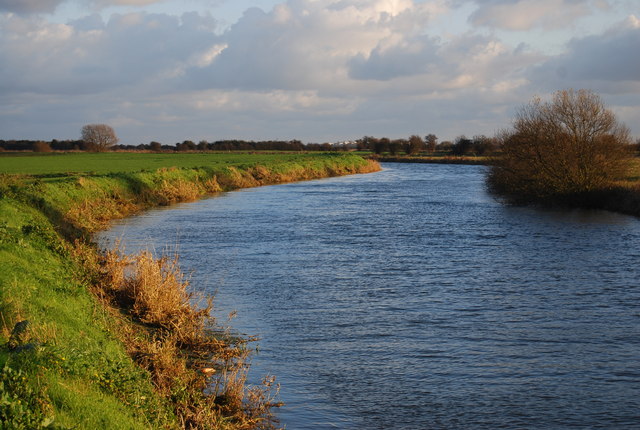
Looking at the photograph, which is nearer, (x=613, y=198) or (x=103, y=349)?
(x=103, y=349)

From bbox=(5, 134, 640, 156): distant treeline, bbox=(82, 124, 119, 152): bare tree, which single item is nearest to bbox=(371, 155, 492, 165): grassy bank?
bbox=(5, 134, 640, 156): distant treeline

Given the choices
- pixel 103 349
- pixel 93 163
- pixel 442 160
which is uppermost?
pixel 442 160

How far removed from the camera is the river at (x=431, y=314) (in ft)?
31.3

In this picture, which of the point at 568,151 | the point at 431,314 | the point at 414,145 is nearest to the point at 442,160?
the point at 414,145

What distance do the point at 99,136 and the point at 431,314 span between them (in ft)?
386

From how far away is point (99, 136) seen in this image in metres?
122

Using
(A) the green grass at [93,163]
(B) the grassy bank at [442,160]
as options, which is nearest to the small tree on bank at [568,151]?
(A) the green grass at [93,163]

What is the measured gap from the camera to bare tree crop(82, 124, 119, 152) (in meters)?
121

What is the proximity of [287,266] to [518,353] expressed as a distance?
932 centimetres

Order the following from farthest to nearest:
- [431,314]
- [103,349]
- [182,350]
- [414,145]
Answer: [414,145], [431,314], [182,350], [103,349]

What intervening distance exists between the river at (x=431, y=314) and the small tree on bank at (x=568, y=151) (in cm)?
689

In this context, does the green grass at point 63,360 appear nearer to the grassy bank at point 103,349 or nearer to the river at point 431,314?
the grassy bank at point 103,349

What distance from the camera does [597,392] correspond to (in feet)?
32.8

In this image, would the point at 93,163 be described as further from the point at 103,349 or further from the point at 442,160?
the point at 103,349
